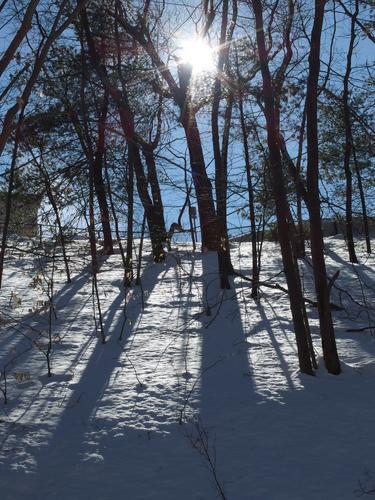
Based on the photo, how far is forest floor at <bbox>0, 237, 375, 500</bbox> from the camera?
3.62 meters

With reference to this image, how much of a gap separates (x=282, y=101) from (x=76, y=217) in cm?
410

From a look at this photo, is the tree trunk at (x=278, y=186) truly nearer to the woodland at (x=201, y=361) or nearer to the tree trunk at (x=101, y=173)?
the woodland at (x=201, y=361)

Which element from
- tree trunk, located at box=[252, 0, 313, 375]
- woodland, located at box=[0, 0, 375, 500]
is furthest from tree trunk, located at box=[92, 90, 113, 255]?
tree trunk, located at box=[252, 0, 313, 375]

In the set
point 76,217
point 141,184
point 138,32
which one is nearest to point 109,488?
point 76,217

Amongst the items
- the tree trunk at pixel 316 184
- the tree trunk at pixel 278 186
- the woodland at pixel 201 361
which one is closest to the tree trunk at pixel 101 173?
the woodland at pixel 201 361

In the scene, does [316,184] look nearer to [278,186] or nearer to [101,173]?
[278,186]

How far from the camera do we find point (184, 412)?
4.74 meters

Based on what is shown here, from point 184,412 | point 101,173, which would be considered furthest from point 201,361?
point 101,173

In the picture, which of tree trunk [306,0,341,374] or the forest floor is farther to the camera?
tree trunk [306,0,341,374]

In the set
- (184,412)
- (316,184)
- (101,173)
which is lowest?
(184,412)

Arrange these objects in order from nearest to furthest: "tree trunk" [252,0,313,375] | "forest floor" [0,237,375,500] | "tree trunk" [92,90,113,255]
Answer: "forest floor" [0,237,375,500] → "tree trunk" [252,0,313,375] → "tree trunk" [92,90,113,255]

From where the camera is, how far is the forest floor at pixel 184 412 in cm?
362

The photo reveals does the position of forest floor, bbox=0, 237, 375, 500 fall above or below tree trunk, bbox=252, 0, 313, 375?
below

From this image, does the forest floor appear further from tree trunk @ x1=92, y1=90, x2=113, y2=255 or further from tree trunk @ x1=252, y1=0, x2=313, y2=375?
tree trunk @ x1=92, y1=90, x2=113, y2=255
